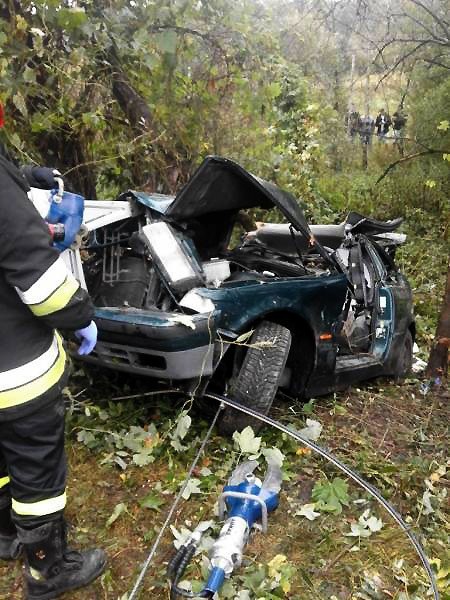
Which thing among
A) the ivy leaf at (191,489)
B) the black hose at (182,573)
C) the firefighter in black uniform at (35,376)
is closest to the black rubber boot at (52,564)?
the firefighter in black uniform at (35,376)

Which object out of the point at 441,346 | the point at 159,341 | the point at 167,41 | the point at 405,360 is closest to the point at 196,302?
the point at 159,341

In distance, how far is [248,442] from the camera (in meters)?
2.99

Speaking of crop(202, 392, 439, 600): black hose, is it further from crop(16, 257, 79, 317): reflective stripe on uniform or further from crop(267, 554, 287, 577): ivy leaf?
crop(16, 257, 79, 317): reflective stripe on uniform

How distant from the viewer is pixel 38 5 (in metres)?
4.06

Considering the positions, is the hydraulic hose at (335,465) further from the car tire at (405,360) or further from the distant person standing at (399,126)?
the distant person standing at (399,126)

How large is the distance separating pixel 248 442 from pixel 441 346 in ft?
8.57

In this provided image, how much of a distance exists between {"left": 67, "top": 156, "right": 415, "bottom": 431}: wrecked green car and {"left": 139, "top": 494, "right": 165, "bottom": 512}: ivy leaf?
590mm

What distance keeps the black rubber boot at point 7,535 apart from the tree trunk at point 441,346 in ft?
12.3

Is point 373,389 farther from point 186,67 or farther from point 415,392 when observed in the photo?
point 186,67

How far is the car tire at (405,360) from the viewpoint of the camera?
5.04 m

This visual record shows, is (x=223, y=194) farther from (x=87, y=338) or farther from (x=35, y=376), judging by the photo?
(x=35, y=376)

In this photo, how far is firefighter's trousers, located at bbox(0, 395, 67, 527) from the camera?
1932mm

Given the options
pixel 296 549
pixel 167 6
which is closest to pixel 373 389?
pixel 296 549

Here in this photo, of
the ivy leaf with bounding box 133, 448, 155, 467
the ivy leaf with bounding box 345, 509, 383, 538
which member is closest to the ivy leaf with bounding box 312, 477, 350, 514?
the ivy leaf with bounding box 345, 509, 383, 538
